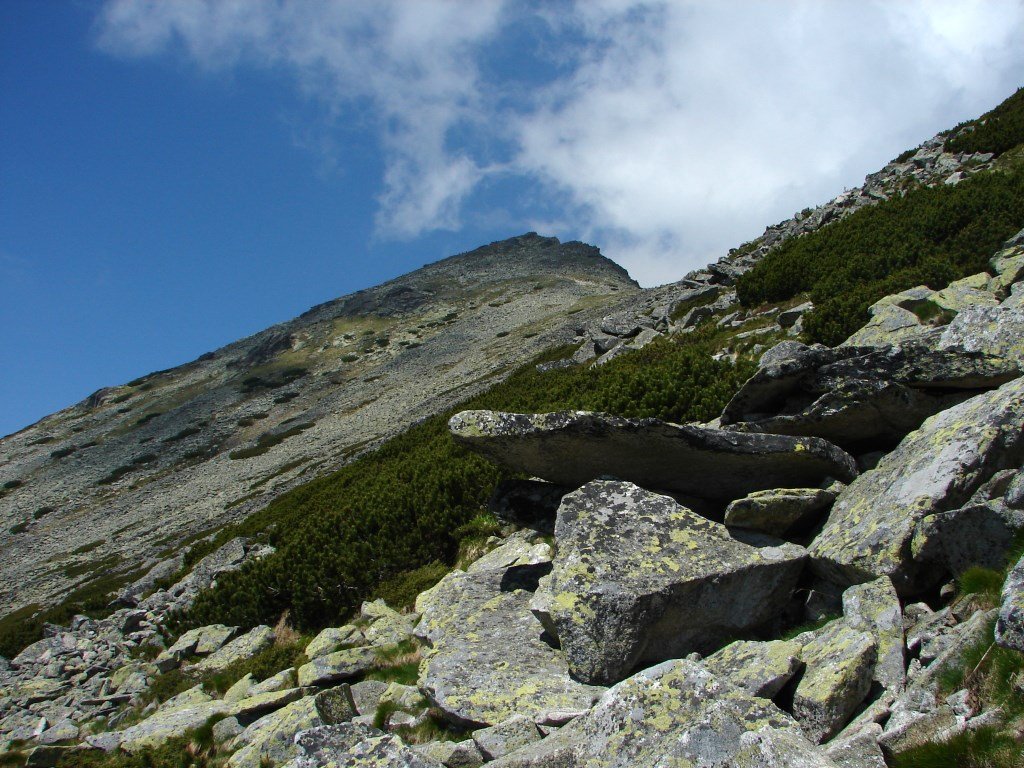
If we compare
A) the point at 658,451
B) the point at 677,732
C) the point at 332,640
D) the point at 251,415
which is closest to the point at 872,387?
A: the point at 658,451

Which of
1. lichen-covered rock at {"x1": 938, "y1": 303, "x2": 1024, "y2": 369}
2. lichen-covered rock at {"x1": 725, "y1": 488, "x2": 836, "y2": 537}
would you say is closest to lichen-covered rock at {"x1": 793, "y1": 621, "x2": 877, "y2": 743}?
lichen-covered rock at {"x1": 725, "y1": 488, "x2": 836, "y2": 537}

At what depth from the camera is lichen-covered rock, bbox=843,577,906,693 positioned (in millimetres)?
4727

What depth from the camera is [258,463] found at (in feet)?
152

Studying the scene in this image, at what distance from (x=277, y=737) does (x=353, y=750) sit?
7.97 ft

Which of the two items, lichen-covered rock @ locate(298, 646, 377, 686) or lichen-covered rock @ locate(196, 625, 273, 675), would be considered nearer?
lichen-covered rock @ locate(298, 646, 377, 686)

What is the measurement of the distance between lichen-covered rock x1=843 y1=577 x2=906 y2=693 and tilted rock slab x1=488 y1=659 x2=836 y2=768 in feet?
3.46

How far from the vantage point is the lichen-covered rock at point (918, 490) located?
19.0 feet

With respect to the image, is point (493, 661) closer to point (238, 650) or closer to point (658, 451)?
point (658, 451)

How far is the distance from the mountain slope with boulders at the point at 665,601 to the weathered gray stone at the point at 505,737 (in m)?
0.02

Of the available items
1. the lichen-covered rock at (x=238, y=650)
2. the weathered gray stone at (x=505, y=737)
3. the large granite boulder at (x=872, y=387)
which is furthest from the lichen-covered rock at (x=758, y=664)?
the lichen-covered rock at (x=238, y=650)

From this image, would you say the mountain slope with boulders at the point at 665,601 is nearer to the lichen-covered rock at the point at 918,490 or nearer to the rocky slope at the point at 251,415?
the lichen-covered rock at the point at 918,490

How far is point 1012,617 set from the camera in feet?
12.2

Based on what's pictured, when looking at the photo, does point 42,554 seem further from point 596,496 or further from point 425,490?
point 596,496

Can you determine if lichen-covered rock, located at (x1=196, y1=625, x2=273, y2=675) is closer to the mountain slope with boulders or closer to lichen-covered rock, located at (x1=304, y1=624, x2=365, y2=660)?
the mountain slope with boulders
